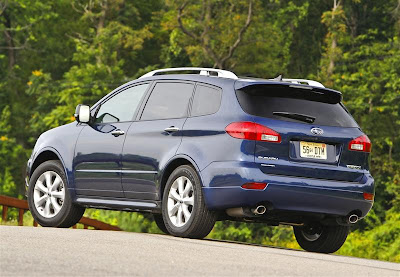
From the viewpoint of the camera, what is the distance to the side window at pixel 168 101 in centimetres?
1164

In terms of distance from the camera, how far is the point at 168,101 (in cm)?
1186

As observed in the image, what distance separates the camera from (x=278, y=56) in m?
49.9

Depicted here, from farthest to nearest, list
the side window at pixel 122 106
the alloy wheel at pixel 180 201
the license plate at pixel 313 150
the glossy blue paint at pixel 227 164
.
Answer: the side window at pixel 122 106 < the alloy wheel at pixel 180 201 < the license plate at pixel 313 150 < the glossy blue paint at pixel 227 164

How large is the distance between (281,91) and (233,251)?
1968 millimetres

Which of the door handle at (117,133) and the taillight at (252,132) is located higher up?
the taillight at (252,132)

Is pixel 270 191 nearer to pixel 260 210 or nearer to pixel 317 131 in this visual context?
pixel 260 210

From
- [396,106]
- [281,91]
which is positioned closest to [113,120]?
[281,91]

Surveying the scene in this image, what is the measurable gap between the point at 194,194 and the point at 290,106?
135 cm

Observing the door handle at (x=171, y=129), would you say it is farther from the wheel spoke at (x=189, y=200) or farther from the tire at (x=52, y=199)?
the tire at (x=52, y=199)

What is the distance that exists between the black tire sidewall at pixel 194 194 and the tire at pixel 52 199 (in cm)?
172

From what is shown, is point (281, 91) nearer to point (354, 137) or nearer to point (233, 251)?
point (354, 137)

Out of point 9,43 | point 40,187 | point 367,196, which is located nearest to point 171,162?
point 367,196

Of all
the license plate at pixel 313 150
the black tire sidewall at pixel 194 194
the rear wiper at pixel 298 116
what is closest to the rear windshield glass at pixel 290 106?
the rear wiper at pixel 298 116

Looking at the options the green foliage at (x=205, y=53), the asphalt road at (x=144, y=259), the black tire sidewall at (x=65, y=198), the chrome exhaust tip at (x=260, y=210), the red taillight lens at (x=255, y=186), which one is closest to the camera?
the asphalt road at (x=144, y=259)
